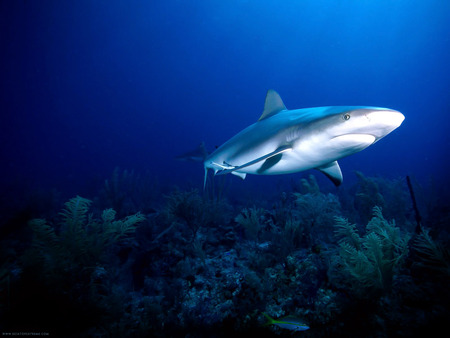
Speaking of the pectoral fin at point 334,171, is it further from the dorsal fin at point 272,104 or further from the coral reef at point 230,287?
the dorsal fin at point 272,104

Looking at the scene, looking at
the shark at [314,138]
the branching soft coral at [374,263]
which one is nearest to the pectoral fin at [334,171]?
the shark at [314,138]

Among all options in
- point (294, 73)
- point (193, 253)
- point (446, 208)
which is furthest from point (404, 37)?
point (193, 253)

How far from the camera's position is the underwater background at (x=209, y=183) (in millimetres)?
2533

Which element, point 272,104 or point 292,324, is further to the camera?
point 272,104

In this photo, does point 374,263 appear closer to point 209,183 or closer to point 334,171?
point 334,171

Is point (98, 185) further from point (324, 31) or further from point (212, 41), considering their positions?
point (324, 31)

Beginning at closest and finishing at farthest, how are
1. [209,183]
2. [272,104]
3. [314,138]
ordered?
[314,138]
[272,104]
[209,183]

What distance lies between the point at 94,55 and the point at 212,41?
50753 millimetres

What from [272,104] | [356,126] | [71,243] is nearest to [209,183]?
[272,104]

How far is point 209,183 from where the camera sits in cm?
1223

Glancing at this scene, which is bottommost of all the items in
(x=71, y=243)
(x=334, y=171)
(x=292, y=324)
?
(x=292, y=324)

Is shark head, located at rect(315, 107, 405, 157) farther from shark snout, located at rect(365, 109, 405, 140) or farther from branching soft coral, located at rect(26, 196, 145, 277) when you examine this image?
branching soft coral, located at rect(26, 196, 145, 277)

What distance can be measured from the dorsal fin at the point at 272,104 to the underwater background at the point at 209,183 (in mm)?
1715

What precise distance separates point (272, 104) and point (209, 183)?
8.64 metres
